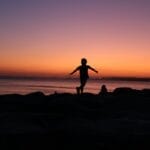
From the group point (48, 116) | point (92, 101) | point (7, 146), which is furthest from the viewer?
point (92, 101)

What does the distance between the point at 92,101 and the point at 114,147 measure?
6481 millimetres

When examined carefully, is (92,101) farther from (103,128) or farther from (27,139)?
(27,139)

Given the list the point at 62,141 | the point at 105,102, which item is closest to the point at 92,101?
the point at 105,102

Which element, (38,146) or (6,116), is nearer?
(38,146)

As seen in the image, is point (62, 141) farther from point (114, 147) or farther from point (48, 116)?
point (48, 116)

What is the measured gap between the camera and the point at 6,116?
45.0ft

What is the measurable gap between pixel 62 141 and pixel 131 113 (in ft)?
13.8

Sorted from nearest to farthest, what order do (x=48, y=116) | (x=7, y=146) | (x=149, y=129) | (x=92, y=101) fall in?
(x=7, y=146) < (x=149, y=129) < (x=48, y=116) < (x=92, y=101)

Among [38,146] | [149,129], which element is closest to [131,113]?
[149,129]

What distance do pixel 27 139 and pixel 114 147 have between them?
2285mm

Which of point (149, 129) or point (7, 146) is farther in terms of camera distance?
point (149, 129)

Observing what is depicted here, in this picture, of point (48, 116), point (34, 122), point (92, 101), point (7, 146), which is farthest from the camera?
point (92, 101)

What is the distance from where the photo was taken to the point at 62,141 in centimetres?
1160

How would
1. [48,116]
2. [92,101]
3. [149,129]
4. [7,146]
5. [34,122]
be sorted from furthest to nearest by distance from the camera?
[92,101] → [48,116] → [34,122] → [149,129] → [7,146]
